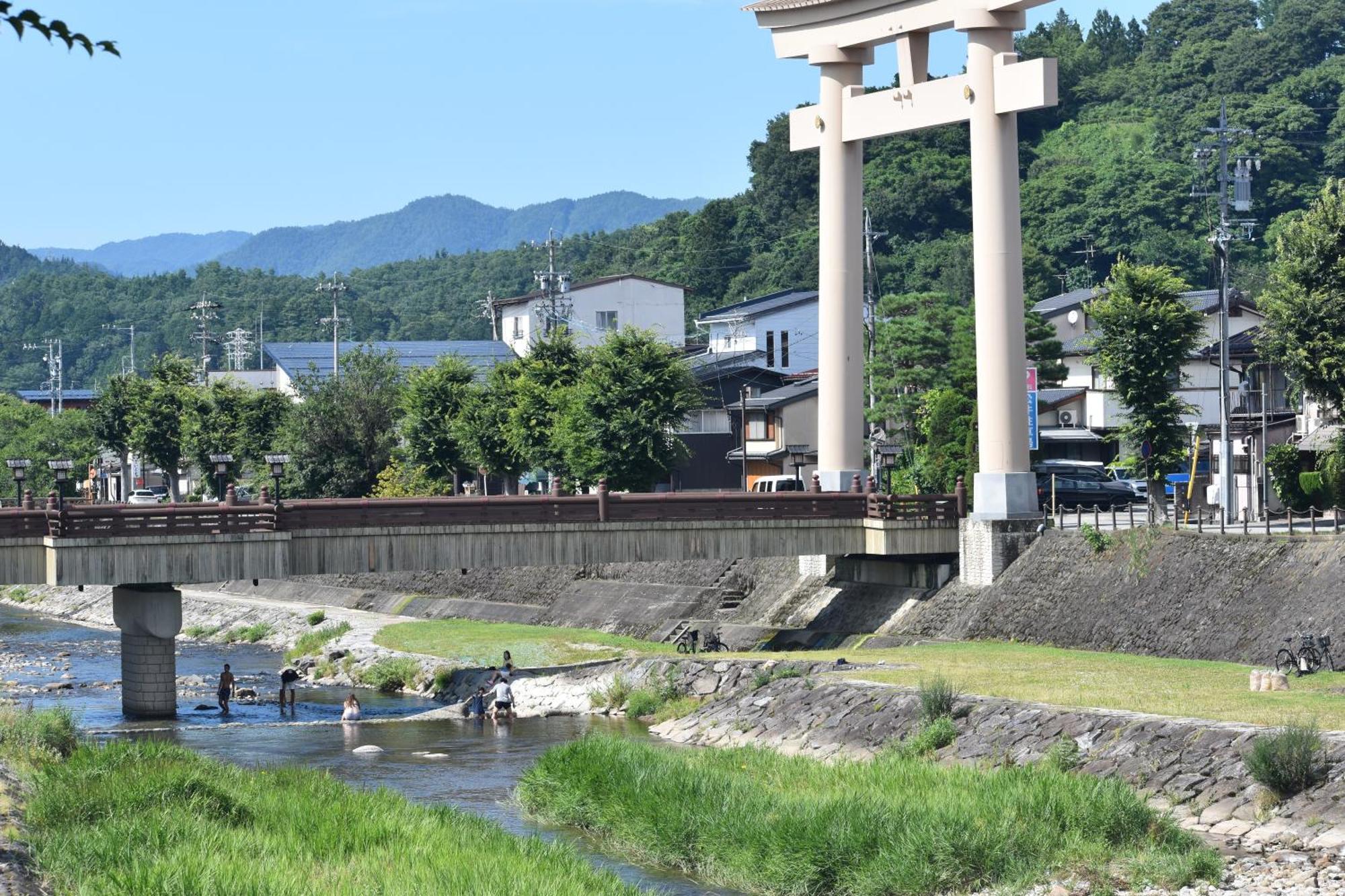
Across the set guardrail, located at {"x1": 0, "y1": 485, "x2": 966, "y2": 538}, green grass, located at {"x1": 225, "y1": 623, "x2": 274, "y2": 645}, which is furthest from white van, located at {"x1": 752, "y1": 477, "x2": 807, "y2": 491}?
green grass, located at {"x1": 225, "y1": 623, "x2": 274, "y2": 645}

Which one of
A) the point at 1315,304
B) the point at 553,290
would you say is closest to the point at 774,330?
the point at 553,290

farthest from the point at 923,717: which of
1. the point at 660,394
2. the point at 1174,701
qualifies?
the point at 660,394

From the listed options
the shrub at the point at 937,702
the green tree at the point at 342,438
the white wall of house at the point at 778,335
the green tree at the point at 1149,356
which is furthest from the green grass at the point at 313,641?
the white wall of house at the point at 778,335

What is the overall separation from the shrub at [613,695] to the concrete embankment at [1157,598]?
835 centimetres

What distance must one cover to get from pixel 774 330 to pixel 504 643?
199ft

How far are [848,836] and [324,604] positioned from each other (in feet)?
186

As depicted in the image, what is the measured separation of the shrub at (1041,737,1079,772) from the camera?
99.5ft

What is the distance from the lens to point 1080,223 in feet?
456

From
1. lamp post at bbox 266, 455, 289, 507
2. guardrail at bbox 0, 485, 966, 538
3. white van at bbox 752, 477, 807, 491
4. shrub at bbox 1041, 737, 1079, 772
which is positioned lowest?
shrub at bbox 1041, 737, 1079, 772

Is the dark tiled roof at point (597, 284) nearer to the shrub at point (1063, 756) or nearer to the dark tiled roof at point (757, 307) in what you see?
the dark tiled roof at point (757, 307)

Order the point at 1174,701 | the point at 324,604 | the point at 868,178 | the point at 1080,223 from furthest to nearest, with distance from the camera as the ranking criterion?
the point at 868,178 < the point at 1080,223 < the point at 324,604 < the point at 1174,701

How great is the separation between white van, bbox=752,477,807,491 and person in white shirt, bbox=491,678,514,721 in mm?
27297

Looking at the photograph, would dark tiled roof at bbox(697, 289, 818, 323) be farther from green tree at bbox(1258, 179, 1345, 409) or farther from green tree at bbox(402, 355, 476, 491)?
A: green tree at bbox(1258, 179, 1345, 409)

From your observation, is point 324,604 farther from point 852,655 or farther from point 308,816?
point 308,816
